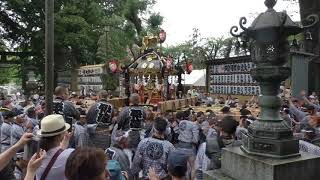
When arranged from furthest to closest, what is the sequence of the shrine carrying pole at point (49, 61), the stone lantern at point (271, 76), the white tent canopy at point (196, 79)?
the white tent canopy at point (196, 79), the shrine carrying pole at point (49, 61), the stone lantern at point (271, 76)

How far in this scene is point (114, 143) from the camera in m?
5.85

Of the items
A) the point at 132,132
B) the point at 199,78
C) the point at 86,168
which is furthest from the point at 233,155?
the point at 199,78

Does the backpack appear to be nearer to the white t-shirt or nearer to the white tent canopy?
the white t-shirt

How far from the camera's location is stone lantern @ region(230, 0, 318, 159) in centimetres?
459

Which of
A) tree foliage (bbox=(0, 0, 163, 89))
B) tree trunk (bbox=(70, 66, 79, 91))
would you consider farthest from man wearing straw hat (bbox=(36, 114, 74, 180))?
tree trunk (bbox=(70, 66, 79, 91))

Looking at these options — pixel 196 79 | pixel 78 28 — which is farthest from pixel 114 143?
pixel 196 79

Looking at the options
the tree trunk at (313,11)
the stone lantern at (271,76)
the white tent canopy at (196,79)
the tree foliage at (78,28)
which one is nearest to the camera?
the stone lantern at (271,76)

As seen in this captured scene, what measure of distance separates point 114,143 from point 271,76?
252cm

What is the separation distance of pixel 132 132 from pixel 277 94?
4.46 metres

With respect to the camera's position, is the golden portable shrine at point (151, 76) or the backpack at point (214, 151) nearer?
the backpack at point (214, 151)

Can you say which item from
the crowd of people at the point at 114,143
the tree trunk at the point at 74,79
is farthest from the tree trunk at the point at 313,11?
the tree trunk at the point at 74,79

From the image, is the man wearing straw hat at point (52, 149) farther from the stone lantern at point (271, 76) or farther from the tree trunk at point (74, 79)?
the tree trunk at point (74, 79)

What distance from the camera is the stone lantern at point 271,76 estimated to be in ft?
15.1

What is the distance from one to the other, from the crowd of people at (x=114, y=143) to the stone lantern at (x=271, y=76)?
2.02ft
